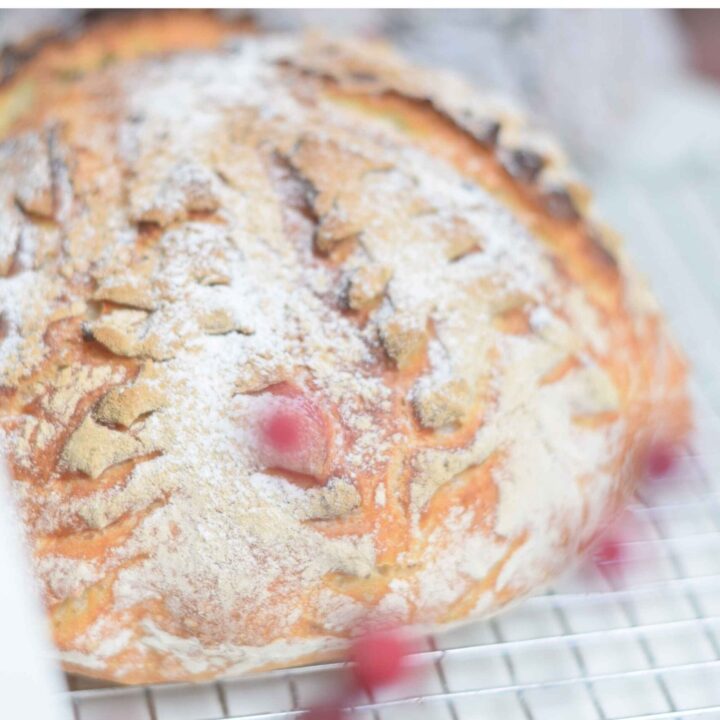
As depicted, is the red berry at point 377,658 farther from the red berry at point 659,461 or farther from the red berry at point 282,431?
the red berry at point 659,461

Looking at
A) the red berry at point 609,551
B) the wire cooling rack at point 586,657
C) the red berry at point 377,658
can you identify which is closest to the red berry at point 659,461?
the wire cooling rack at point 586,657

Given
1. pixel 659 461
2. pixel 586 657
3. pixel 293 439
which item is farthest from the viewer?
pixel 659 461

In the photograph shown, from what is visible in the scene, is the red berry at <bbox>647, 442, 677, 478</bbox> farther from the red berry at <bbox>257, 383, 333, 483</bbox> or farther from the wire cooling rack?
the red berry at <bbox>257, 383, 333, 483</bbox>

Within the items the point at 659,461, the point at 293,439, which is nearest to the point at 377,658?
the point at 293,439

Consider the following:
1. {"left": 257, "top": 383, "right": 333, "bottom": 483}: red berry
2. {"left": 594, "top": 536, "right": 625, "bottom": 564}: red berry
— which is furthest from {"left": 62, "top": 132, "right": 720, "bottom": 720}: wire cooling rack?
{"left": 257, "top": 383, "right": 333, "bottom": 483}: red berry

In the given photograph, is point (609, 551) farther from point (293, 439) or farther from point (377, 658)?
point (293, 439)

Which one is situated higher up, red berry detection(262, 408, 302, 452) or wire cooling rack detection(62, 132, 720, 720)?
red berry detection(262, 408, 302, 452)

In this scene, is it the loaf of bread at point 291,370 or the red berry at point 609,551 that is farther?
the red berry at point 609,551
